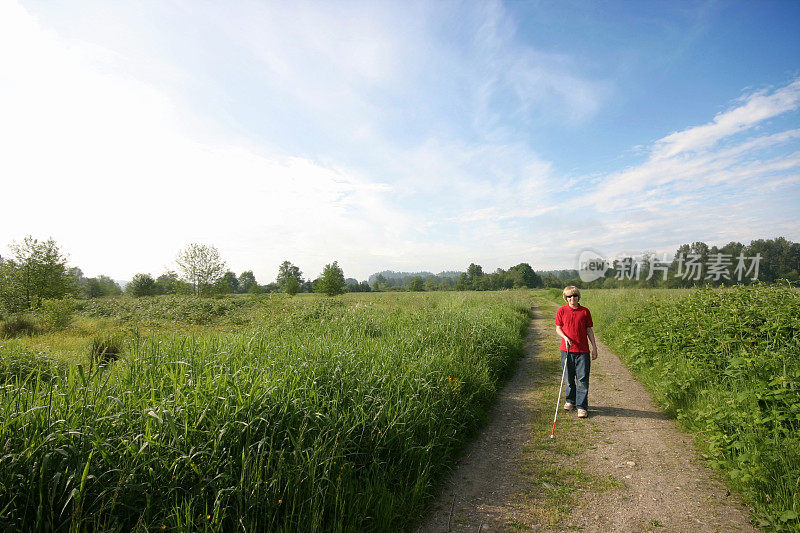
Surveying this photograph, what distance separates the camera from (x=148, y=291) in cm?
4538

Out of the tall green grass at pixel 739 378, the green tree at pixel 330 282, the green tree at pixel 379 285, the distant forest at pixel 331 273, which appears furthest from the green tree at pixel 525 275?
the tall green grass at pixel 739 378

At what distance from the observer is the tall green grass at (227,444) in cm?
207

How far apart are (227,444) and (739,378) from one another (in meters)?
6.31

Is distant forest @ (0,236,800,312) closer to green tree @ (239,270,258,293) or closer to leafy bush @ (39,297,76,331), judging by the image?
leafy bush @ (39,297,76,331)

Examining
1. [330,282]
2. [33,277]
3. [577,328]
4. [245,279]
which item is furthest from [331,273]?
[245,279]

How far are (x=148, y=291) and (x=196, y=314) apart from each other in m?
35.0

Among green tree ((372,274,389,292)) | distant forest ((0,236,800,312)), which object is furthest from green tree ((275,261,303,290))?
green tree ((372,274,389,292))

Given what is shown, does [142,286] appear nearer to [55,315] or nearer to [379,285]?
[55,315]

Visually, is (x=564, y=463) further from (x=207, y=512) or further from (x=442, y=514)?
(x=207, y=512)

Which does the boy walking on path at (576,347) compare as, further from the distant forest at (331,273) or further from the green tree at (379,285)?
the green tree at (379,285)

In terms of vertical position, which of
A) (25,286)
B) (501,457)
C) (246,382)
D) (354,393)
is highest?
(25,286)

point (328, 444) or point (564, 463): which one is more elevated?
point (328, 444)

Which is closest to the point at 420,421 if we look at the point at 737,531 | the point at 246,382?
the point at 246,382

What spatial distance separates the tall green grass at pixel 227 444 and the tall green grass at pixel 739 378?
2901 mm
